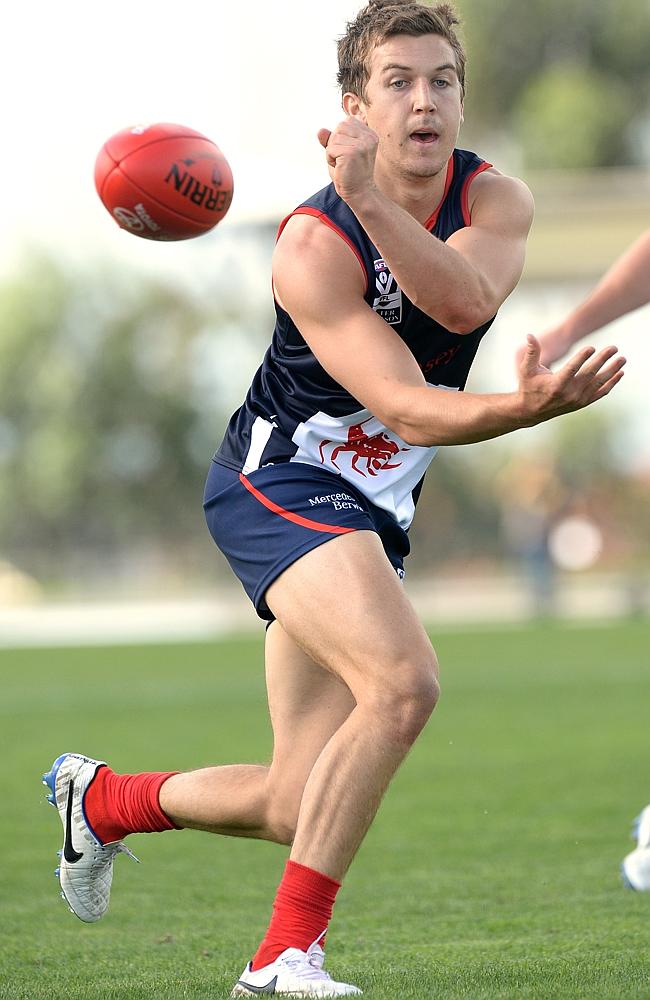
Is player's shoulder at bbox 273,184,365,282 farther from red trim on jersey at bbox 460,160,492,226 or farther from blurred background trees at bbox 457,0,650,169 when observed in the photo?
blurred background trees at bbox 457,0,650,169

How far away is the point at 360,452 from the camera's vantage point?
14.3 feet

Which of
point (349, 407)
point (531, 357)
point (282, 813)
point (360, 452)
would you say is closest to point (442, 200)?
point (349, 407)

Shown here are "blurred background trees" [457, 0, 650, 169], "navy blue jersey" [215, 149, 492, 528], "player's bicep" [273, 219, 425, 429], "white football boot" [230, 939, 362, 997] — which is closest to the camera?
"white football boot" [230, 939, 362, 997]

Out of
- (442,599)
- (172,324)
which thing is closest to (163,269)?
(172,324)

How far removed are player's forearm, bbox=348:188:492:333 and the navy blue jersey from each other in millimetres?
204

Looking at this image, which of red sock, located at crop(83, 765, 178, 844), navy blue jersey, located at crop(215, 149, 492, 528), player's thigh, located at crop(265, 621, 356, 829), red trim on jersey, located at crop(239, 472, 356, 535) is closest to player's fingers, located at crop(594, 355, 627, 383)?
navy blue jersey, located at crop(215, 149, 492, 528)

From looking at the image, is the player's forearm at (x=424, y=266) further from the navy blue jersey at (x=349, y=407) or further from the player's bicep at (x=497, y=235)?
the navy blue jersey at (x=349, y=407)

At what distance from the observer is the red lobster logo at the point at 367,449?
171 inches

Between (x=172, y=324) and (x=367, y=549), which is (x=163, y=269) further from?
(x=367, y=549)

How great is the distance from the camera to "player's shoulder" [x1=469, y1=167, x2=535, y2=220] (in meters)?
4.29

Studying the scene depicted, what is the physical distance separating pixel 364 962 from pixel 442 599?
3052cm

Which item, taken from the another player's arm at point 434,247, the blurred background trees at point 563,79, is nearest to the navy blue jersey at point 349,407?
the another player's arm at point 434,247

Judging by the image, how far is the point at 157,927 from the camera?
16.5 ft

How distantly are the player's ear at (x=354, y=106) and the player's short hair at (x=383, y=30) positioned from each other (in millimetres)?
14
